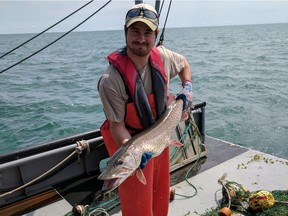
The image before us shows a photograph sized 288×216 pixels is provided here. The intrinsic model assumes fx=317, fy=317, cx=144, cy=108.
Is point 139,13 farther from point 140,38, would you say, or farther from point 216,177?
point 216,177

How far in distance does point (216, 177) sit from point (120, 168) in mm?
3386

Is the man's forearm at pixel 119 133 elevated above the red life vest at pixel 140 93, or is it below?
below

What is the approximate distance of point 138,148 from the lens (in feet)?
9.83

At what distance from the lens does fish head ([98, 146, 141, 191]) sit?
2701 mm

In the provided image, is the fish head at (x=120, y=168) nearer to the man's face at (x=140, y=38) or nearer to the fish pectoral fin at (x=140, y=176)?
the fish pectoral fin at (x=140, y=176)

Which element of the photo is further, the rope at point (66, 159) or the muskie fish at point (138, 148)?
the rope at point (66, 159)

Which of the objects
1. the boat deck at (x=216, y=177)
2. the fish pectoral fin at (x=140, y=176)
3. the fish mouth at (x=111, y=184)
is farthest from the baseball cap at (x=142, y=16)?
the boat deck at (x=216, y=177)

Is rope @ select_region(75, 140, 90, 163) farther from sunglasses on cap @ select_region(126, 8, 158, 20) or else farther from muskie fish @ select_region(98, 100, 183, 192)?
sunglasses on cap @ select_region(126, 8, 158, 20)

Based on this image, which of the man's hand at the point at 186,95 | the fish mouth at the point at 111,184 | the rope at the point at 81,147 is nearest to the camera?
the fish mouth at the point at 111,184

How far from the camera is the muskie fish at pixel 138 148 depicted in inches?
107

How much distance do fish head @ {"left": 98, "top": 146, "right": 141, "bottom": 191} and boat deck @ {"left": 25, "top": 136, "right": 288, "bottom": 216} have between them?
2.12 metres

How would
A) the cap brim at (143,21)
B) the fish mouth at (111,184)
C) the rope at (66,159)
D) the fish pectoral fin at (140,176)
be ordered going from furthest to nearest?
1. the rope at (66,159)
2. the cap brim at (143,21)
3. the fish pectoral fin at (140,176)
4. the fish mouth at (111,184)

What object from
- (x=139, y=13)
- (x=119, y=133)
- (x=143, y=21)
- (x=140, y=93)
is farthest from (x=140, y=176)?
(x=139, y=13)

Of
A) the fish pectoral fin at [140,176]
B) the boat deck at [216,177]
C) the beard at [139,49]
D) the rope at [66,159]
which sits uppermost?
the beard at [139,49]
